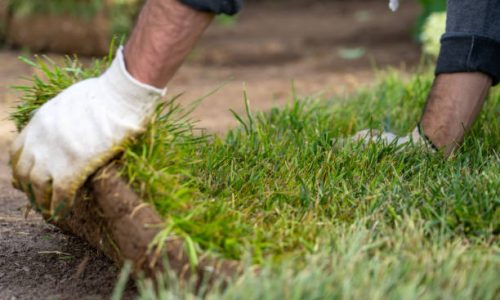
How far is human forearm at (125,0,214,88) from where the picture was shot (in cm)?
165

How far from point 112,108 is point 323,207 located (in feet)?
1.76

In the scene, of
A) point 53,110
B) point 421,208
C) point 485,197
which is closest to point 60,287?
point 53,110

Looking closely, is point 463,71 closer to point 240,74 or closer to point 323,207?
point 323,207

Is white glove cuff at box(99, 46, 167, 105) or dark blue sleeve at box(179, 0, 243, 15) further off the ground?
dark blue sleeve at box(179, 0, 243, 15)

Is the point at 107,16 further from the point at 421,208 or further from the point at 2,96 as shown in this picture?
the point at 421,208

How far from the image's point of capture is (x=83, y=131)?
1.68 metres

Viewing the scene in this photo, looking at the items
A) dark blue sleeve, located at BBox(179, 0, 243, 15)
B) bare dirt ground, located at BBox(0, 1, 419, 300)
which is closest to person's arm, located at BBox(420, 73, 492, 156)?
bare dirt ground, located at BBox(0, 1, 419, 300)

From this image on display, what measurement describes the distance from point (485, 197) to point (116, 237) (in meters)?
0.81

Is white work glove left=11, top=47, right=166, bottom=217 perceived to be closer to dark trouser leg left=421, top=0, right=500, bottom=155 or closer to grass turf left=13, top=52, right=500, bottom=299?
grass turf left=13, top=52, right=500, bottom=299

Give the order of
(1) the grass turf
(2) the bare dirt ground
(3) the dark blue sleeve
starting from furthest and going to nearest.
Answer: (2) the bare dirt ground, (3) the dark blue sleeve, (1) the grass turf

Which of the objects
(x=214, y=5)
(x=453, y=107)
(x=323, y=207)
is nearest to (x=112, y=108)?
(x=214, y=5)

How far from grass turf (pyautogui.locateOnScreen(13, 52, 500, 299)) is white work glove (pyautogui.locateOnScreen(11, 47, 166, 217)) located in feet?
0.23

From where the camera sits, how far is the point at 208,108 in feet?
12.8

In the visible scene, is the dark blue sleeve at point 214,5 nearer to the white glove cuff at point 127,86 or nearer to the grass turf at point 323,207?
the white glove cuff at point 127,86
